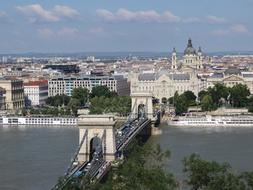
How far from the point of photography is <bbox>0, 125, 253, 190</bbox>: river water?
1464 centimetres

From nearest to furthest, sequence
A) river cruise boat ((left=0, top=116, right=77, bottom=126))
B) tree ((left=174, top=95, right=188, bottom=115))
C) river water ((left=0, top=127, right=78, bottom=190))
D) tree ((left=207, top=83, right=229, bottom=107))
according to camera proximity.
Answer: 1. river water ((left=0, top=127, right=78, bottom=190))
2. river cruise boat ((left=0, top=116, right=77, bottom=126))
3. tree ((left=174, top=95, right=188, bottom=115))
4. tree ((left=207, top=83, right=229, bottom=107))

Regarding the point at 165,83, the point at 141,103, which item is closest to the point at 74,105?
the point at 141,103

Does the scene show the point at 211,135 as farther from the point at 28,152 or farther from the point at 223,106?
the point at 223,106

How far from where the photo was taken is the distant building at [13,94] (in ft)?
114

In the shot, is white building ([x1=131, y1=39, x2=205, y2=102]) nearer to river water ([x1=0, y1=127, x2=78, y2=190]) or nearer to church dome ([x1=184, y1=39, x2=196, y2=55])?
church dome ([x1=184, y1=39, x2=196, y2=55])

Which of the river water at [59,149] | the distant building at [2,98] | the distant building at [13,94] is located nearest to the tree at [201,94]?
the river water at [59,149]

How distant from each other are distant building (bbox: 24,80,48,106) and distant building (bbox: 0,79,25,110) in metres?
2.85

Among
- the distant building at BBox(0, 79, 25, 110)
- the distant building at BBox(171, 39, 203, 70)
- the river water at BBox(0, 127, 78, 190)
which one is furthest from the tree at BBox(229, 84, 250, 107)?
the distant building at BBox(171, 39, 203, 70)

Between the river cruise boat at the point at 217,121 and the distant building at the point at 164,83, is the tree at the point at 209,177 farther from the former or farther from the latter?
the distant building at the point at 164,83

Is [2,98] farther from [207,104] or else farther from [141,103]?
[207,104]

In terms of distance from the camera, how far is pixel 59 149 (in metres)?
19.0

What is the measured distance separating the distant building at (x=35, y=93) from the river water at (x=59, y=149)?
12800mm

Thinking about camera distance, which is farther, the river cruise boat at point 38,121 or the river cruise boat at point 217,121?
the river cruise boat at point 38,121

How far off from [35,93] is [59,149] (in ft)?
69.1
